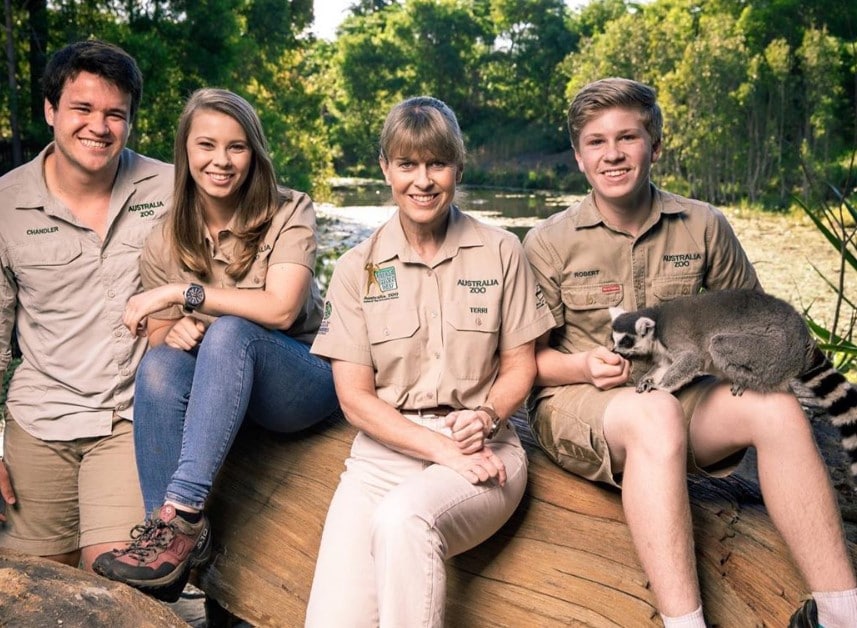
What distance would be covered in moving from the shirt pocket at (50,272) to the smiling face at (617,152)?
1700mm

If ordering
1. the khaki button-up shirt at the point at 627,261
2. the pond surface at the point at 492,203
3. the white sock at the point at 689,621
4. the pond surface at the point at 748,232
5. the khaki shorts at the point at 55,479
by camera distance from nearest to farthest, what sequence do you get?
the white sock at the point at 689,621 → the khaki button-up shirt at the point at 627,261 → the khaki shorts at the point at 55,479 → the pond surface at the point at 748,232 → the pond surface at the point at 492,203

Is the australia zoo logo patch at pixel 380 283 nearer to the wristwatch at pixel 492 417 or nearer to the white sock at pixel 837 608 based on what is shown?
the wristwatch at pixel 492 417

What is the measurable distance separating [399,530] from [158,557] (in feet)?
2.55

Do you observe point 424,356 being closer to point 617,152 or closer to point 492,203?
point 617,152

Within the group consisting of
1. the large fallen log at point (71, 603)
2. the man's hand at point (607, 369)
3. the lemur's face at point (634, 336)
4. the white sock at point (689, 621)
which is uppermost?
the lemur's face at point (634, 336)

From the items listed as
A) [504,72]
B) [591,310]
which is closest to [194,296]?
[591,310]

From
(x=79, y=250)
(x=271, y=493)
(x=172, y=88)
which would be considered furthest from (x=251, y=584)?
(x=172, y=88)

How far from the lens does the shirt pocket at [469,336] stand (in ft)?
7.78

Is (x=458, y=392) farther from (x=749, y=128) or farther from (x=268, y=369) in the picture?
(x=749, y=128)

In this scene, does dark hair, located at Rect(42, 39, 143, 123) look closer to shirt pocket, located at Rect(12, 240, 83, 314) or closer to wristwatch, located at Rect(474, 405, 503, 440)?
shirt pocket, located at Rect(12, 240, 83, 314)

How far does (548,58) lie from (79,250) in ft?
117

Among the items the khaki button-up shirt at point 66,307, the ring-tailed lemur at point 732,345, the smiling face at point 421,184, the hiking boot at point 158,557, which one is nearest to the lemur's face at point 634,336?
the ring-tailed lemur at point 732,345

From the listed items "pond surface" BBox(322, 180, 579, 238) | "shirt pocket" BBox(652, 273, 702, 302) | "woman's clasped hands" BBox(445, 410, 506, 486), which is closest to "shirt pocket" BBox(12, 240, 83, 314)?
"woman's clasped hands" BBox(445, 410, 506, 486)

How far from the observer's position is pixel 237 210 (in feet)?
9.00
